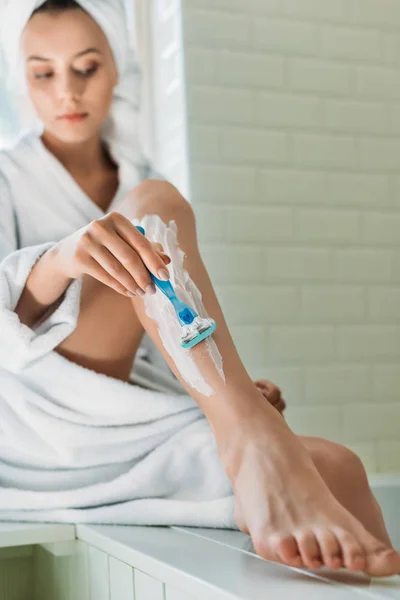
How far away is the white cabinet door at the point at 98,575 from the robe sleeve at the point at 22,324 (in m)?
0.26

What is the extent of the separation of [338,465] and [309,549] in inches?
10.6

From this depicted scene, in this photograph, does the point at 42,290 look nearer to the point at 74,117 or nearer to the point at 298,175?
the point at 74,117

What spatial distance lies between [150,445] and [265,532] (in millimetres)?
348

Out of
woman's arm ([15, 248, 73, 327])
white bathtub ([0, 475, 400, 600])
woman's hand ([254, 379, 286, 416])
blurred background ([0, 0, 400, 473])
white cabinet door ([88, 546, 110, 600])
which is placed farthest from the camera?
blurred background ([0, 0, 400, 473])

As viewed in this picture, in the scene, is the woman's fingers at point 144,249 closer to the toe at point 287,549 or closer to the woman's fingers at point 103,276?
the woman's fingers at point 103,276

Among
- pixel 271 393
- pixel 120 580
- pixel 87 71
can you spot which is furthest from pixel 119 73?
pixel 120 580

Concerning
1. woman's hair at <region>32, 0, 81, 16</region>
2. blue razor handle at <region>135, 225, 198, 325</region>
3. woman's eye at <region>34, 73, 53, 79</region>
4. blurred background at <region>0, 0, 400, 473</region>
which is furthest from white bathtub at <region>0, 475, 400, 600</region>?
woman's hair at <region>32, 0, 81, 16</region>

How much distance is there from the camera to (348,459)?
1.04 m

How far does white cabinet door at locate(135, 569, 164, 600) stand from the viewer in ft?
2.58

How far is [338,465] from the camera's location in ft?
3.34

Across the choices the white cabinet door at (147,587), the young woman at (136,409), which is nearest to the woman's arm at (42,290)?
the young woman at (136,409)

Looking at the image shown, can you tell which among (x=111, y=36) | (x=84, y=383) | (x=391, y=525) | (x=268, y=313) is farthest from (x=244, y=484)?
(x=111, y=36)

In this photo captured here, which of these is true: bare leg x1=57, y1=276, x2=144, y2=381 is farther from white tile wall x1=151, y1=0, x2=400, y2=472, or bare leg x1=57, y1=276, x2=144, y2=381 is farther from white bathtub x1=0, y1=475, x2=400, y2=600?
white tile wall x1=151, y1=0, x2=400, y2=472

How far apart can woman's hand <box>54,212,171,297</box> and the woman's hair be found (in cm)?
80
